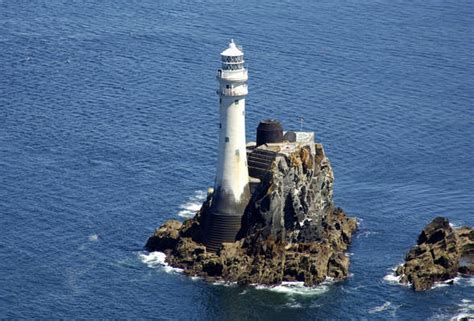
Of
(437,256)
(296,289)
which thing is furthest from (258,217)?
(437,256)

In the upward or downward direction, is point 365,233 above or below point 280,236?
above

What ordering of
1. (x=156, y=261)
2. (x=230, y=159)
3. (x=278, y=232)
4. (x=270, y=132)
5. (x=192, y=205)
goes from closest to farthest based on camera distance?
1. (x=278, y=232)
2. (x=230, y=159)
3. (x=156, y=261)
4. (x=270, y=132)
5. (x=192, y=205)

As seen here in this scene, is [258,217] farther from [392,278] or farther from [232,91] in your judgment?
[392,278]

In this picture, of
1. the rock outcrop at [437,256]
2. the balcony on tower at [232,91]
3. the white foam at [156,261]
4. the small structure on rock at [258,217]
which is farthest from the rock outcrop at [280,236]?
the balcony on tower at [232,91]

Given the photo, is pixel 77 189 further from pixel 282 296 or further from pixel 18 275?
pixel 282 296

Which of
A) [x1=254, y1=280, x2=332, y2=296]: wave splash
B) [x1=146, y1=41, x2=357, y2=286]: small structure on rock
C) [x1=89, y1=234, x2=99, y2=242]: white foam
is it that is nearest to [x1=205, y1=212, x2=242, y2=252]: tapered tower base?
[x1=146, y1=41, x2=357, y2=286]: small structure on rock

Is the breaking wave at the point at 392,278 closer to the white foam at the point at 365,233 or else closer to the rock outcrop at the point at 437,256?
the rock outcrop at the point at 437,256
